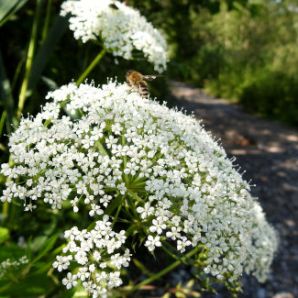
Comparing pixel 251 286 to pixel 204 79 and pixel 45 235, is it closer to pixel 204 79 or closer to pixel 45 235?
pixel 45 235

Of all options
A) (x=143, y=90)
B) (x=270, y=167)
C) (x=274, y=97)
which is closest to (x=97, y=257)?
(x=143, y=90)

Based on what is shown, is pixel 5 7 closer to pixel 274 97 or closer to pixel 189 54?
pixel 274 97

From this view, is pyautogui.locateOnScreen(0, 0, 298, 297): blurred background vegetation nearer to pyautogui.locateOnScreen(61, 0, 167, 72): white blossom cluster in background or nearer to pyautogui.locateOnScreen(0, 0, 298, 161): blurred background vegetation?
pyautogui.locateOnScreen(0, 0, 298, 161): blurred background vegetation

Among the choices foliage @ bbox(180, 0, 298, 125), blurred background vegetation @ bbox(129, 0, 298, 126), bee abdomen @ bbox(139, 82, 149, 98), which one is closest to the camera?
bee abdomen @ bbox(139, 82, 149, 98)

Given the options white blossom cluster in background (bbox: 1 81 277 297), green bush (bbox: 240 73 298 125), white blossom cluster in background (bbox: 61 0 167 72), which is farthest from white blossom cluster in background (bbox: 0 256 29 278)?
green bush (bbox: 240 73 298 125)

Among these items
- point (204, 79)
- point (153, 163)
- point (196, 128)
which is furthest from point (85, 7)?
point (204, 79)

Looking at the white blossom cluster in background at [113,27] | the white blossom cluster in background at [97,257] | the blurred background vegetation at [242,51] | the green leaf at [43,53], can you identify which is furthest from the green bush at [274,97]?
the white blossom cluster in background at [97,257]
